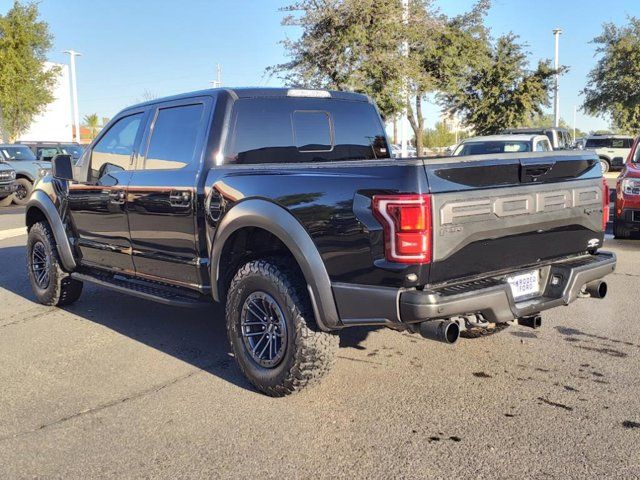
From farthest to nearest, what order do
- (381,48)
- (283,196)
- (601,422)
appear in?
(381,48) < (283,196) < (601,422)

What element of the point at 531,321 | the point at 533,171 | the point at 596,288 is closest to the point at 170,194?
the point at 533,171

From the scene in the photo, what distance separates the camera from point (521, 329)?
532 centimetres

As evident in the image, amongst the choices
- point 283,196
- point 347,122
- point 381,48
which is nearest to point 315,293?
point 283,196

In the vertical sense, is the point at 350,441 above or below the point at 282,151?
below

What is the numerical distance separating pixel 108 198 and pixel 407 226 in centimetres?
302

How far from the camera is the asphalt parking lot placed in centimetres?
318

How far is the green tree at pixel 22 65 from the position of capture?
32897 millimetres

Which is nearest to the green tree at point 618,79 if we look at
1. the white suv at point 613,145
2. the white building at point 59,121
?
the white suv at point 613,145

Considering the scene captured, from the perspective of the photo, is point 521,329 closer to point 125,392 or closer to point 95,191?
point 125,392

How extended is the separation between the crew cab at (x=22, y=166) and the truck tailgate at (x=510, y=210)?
1846 centimetres

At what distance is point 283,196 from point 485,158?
118 cm

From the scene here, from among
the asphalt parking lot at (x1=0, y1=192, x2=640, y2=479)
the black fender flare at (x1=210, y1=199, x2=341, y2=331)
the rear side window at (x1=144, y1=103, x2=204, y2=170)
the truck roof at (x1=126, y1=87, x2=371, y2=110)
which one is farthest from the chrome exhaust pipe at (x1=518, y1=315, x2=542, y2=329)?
the rear side window at (x1=144, y1=103, x2=204, y2=170)

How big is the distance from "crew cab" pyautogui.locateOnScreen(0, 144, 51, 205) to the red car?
16.3m

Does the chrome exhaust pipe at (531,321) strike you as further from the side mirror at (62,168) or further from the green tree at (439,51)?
the green tree at (439,51)
